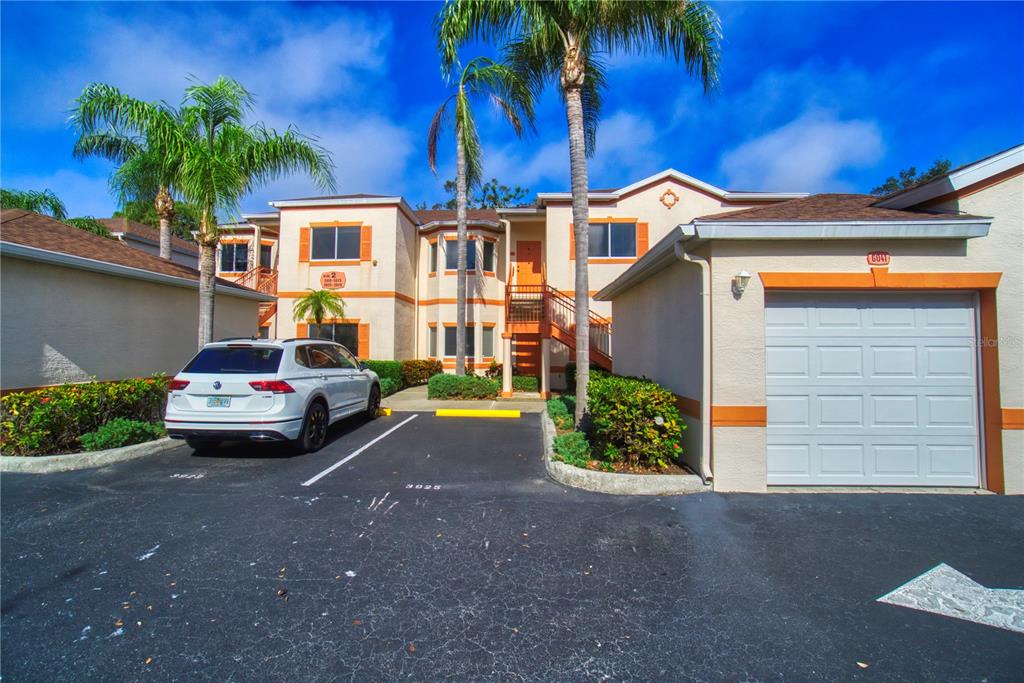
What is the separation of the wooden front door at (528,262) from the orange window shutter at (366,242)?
595 centimetres

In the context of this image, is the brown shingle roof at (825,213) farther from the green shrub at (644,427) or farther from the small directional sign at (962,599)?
the small directional sign at (962,599)

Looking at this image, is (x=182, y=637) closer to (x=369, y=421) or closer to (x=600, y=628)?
(x=600, y=628)

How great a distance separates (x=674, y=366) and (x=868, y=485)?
2.66 metres

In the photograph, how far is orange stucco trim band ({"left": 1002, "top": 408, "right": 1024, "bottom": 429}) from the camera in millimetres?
5066

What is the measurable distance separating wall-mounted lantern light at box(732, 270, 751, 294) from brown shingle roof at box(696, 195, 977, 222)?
70 cm

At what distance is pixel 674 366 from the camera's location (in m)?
6.35

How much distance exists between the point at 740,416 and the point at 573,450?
2.14 meters

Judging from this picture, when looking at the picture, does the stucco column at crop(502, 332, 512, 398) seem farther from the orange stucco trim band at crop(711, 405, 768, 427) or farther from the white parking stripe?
the orange stucco trim band at crop(711, 405, 768, 427)

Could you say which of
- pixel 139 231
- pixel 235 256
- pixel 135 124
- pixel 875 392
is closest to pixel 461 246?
pixel 135 124

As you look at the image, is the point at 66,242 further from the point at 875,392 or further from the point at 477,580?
the point at 875,392

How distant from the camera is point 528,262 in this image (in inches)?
722

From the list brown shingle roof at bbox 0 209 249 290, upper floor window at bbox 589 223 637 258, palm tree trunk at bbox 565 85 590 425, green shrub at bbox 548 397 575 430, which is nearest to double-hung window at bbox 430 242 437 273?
upper floor window at bbox 589 223 637 258

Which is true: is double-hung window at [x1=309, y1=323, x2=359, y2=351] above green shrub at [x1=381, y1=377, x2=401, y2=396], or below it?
above

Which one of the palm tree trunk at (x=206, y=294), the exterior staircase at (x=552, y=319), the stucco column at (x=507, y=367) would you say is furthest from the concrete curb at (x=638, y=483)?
the stucco column at (x=507, y=367)
